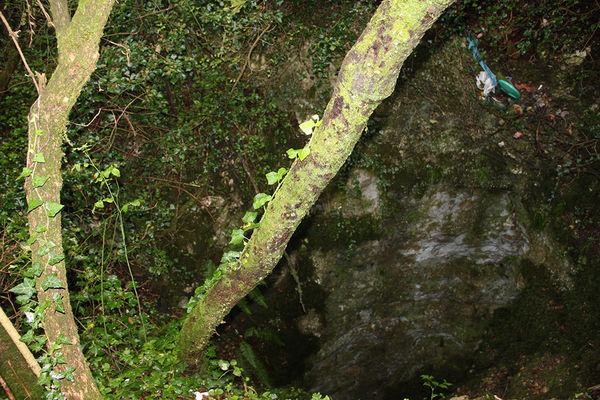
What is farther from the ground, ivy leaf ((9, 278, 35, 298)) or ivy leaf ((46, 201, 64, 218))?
ivy leaf ((46, 201, 64, 218))

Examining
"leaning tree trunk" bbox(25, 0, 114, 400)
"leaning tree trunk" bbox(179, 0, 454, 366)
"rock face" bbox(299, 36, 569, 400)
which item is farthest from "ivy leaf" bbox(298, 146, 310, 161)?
"rock face" bbox(299, 36, 569, 400)

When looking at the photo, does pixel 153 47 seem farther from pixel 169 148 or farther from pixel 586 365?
pixel 586 365

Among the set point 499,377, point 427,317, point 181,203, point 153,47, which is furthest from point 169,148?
point 499,377

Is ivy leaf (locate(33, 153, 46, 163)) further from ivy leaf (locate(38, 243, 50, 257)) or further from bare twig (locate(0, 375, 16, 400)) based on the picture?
bare twig (locate(0, 375, 16, 400))

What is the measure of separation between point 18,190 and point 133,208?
117cm

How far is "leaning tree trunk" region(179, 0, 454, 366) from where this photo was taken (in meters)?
1.53

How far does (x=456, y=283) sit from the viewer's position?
18.7 ft

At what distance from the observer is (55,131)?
2.02 m

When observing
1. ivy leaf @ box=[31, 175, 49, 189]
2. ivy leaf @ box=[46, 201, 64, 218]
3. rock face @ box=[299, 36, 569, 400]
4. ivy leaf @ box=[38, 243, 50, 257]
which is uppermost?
ivy leaf @ box=[31, 175, 49, 189]

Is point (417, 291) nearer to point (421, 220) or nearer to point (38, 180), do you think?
point (421, 220)

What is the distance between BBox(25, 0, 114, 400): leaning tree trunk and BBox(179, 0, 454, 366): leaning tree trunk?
1.04 meters

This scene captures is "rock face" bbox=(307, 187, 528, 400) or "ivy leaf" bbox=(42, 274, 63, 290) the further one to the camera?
"rock face" bbox=(307, 187, 528, 400)

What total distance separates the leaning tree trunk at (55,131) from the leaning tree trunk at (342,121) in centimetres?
104

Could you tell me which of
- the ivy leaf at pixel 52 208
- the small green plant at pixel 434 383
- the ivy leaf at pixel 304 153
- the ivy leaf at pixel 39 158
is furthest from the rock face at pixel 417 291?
the ivy leaf at pixel 39 158
